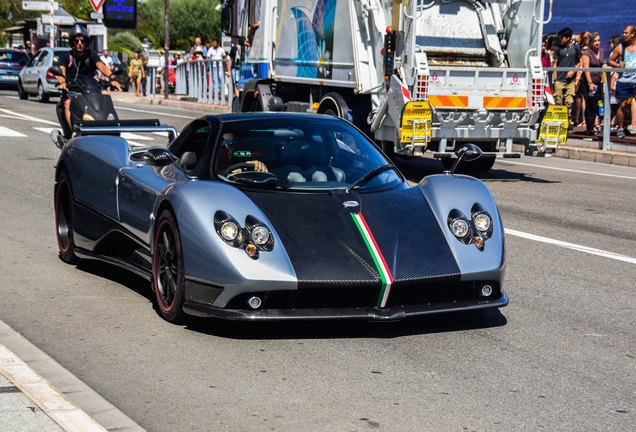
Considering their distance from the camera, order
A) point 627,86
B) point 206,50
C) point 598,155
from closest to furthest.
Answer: point 627,86 < point 598,155 < point 206,50

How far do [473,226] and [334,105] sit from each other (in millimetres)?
9417

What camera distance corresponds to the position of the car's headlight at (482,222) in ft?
20.1

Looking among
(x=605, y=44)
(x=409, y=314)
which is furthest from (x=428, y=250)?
(x=605, y=44)

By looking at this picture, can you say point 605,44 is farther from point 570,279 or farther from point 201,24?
point 201,24

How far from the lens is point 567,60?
19219 mm

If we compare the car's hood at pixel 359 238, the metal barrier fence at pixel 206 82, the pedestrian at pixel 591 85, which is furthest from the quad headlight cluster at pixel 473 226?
the metal barrier fence at pixel 206 82

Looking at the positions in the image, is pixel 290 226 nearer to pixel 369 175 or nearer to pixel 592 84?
pixel 369 175

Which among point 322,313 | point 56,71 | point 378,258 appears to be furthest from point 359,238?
point 56,71

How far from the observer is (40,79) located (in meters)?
31.9

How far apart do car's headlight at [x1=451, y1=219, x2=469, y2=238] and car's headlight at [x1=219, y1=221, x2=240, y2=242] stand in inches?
51.0

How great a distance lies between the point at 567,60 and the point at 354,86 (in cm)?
611

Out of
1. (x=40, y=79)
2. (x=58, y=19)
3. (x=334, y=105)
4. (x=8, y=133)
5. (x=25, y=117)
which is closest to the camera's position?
(x=334, y=105)

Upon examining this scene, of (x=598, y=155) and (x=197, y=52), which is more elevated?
(x=197, y=52)

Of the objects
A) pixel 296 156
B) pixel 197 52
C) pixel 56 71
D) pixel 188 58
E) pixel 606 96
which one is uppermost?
pixel 197 52
